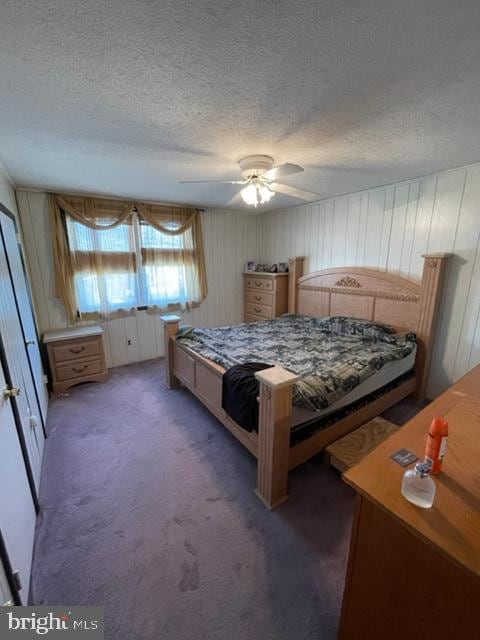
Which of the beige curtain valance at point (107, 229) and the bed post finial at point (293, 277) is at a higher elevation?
the beige curtain valance at point (107, 229)

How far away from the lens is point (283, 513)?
1705 millimetres

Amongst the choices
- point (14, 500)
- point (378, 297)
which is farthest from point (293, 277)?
point (14, 500)

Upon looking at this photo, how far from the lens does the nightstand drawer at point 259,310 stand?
460 cm

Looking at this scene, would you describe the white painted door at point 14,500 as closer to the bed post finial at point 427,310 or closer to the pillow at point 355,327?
the pillow at point 355,327

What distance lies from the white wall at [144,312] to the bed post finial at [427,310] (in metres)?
3.00

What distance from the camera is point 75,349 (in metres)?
3.32

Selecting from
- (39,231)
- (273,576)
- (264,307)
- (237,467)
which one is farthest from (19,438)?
(264,307)

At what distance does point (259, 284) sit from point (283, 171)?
2.75 metres

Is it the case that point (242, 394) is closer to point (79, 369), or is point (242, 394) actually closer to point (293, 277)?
point (79, 369)

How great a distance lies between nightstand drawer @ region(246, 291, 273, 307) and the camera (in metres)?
4.56

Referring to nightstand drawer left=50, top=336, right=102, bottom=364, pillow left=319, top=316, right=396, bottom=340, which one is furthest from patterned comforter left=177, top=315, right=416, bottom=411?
nightstand drawer left=50, top=336, right=102, bottom=364

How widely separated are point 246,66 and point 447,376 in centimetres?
326

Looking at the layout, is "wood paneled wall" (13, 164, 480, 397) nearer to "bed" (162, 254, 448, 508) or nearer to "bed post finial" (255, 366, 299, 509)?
"bed" (162, 254, 448, 508)

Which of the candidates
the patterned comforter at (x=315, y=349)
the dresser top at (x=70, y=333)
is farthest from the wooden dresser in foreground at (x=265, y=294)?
the dresser top at (x=70, y=333)
